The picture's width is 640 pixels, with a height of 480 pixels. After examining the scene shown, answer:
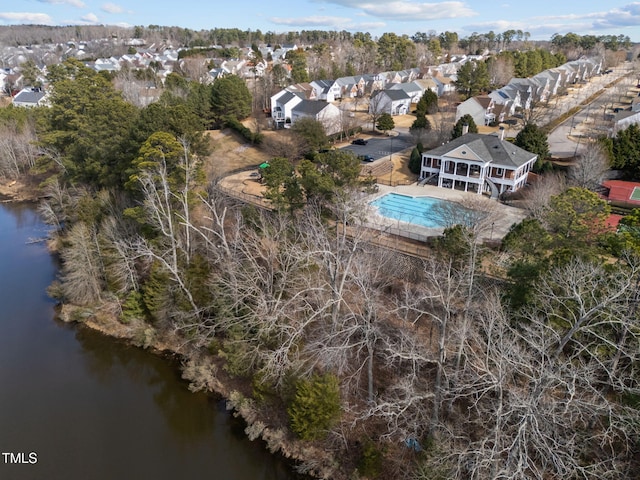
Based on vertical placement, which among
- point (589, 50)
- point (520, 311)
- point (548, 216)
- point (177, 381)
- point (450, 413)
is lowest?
point (177, 381)

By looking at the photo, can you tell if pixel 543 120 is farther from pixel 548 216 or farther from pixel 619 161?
pixel 548 216

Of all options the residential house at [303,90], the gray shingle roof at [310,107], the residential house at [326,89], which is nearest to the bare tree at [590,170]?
the gray shingle roof at [310,107]

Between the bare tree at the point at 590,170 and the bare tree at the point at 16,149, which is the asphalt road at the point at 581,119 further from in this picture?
the bare tree at the point at 16,149

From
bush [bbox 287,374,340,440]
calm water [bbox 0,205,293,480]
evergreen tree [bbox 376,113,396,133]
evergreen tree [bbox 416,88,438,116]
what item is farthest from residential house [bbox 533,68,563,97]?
→ calm water [bbox 0,205,293,480]

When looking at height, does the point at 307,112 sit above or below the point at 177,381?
above

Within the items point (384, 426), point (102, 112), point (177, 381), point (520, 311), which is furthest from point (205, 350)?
point (102, 112)

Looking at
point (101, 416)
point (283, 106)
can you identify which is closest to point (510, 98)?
point (283, 106)
